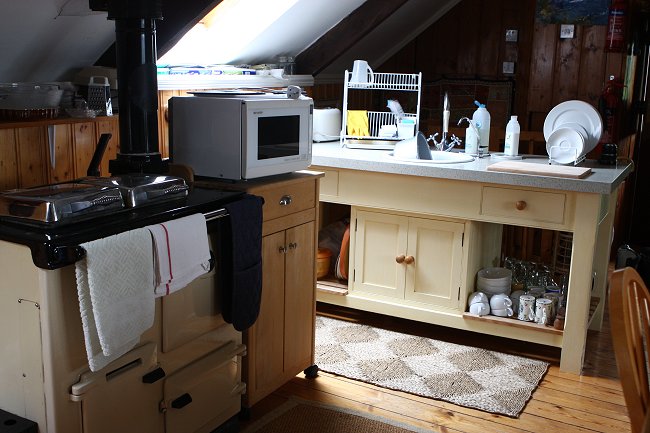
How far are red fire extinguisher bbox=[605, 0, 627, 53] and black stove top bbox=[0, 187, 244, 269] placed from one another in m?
3.46

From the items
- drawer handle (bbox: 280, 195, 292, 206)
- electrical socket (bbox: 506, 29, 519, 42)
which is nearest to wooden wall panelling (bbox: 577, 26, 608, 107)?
electrical socket (bbox: 506, 29, 519, 42)

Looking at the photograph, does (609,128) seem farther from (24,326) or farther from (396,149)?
(24,326)

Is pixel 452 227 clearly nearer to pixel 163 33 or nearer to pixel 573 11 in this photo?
pixel 163 33

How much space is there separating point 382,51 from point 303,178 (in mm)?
3004

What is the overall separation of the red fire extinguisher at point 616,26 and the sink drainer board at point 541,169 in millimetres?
1809

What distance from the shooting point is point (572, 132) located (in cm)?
344

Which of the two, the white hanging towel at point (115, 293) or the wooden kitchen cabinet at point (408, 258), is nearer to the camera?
the white hanging towel at point (115, 293)

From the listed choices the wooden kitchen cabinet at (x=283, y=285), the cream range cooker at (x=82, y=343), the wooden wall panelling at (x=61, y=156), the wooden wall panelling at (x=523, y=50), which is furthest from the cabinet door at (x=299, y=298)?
the wooden wall panelling at (x=523, y=50)

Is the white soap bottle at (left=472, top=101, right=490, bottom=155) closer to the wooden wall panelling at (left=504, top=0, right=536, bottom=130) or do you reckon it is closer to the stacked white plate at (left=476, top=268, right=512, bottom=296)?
the stacked white plate at (left=476, top=268, right=512, bottom=296)

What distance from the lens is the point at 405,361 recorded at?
127 inches

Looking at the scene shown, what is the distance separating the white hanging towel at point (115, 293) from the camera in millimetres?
1836

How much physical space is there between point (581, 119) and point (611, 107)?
1405mm

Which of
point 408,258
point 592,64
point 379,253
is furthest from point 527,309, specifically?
point 592,64

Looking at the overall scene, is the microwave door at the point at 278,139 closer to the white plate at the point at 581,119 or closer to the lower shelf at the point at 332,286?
the lower shelf at the point at 332,286
